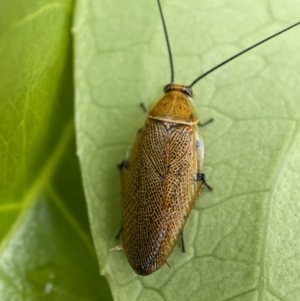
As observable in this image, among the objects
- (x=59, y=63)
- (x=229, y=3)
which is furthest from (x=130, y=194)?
(x=229, y=3)

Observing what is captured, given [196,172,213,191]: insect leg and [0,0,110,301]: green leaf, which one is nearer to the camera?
[0,0,110,301]: green leaf

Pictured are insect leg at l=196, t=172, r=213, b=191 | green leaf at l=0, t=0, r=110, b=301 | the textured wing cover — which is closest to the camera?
green leaf at l=0, t=0, r=110, b=301

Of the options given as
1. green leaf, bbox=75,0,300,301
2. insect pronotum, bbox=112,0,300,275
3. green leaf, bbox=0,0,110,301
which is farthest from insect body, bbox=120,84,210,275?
green leaf, bbox=0,0,110,301

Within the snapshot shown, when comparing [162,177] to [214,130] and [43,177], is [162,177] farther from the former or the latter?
[43,177]

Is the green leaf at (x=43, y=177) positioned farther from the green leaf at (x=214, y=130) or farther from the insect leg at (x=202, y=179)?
the insect leg at (x=202, y=179)

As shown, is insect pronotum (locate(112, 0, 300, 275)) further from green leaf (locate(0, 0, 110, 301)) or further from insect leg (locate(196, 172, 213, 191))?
green leaf (locate(0, 0, 110, 301))

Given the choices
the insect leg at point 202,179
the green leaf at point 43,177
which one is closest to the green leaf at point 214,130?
the insect leg at point 202,179

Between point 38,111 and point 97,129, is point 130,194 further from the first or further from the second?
point 38,111

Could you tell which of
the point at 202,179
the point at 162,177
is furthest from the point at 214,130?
the point at 162,177
